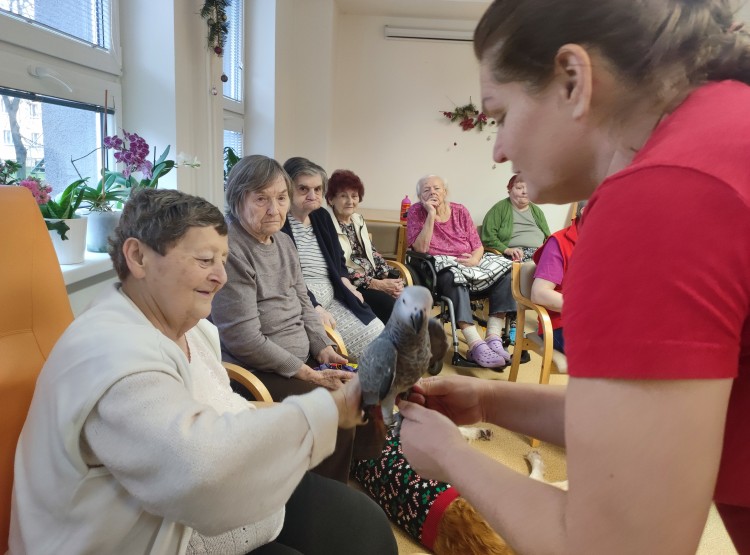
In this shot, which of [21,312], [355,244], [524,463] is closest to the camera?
[21,312]

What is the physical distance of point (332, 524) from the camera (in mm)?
1194

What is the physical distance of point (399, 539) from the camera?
5.93 feet

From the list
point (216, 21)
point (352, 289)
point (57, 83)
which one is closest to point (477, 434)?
point (352, 289)

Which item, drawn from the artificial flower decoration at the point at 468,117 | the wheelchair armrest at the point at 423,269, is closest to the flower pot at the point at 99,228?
the wheelchair armrest at the point at 423,269

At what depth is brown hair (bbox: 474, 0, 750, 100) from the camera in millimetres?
472

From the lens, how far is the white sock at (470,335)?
3309 mm

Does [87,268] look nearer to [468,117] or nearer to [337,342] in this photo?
[337,342]

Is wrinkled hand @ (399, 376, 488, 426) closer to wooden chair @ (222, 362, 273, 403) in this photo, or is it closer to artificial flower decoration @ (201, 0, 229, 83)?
wooden chair @ (222, 362, 273, 403)

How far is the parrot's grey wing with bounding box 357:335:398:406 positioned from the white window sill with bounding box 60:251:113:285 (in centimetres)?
101

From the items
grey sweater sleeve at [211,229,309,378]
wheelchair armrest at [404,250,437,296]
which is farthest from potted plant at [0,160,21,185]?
wheelchair armrest at [404,250,437,296]

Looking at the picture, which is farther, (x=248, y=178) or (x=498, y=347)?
(x=498, y=347)

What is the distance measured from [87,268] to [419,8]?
4.45 m

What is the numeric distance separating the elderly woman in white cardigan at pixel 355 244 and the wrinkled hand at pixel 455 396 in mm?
2031

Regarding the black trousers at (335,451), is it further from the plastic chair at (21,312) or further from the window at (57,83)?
the window at (57,83)
